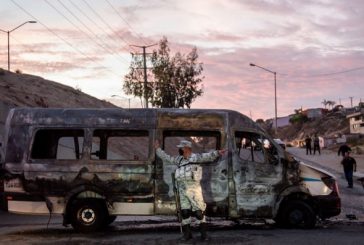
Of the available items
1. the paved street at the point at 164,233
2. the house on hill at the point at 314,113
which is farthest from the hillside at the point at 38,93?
the house on hill at the point at 314,113

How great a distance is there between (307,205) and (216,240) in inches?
100

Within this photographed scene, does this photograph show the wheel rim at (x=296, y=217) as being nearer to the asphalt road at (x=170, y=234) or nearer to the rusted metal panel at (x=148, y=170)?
the asphalt road at (x=170, y=234)

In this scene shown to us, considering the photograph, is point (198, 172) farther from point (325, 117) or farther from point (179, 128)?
point (325, 117)

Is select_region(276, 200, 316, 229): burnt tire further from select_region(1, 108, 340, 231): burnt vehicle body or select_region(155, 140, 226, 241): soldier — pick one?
select_region(155, 140, 226, 241): soldier

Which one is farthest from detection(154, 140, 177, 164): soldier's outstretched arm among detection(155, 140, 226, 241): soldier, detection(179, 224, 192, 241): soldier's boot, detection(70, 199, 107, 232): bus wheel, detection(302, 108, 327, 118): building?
detection(302, 108, 327, 118): building

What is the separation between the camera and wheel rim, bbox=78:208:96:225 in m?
11.6

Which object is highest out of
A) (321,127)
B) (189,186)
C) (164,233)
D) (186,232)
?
(321,127)

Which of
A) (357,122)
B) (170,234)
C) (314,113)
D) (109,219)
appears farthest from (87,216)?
(314,113)

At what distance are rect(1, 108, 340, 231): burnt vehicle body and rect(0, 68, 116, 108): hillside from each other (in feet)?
55.3

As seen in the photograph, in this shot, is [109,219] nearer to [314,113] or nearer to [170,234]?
[170,234]

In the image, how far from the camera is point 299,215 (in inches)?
466

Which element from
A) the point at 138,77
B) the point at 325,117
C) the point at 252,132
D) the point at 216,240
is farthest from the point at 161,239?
the point at 325,117

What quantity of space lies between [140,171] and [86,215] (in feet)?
4.58

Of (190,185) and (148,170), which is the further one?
(148,170)
